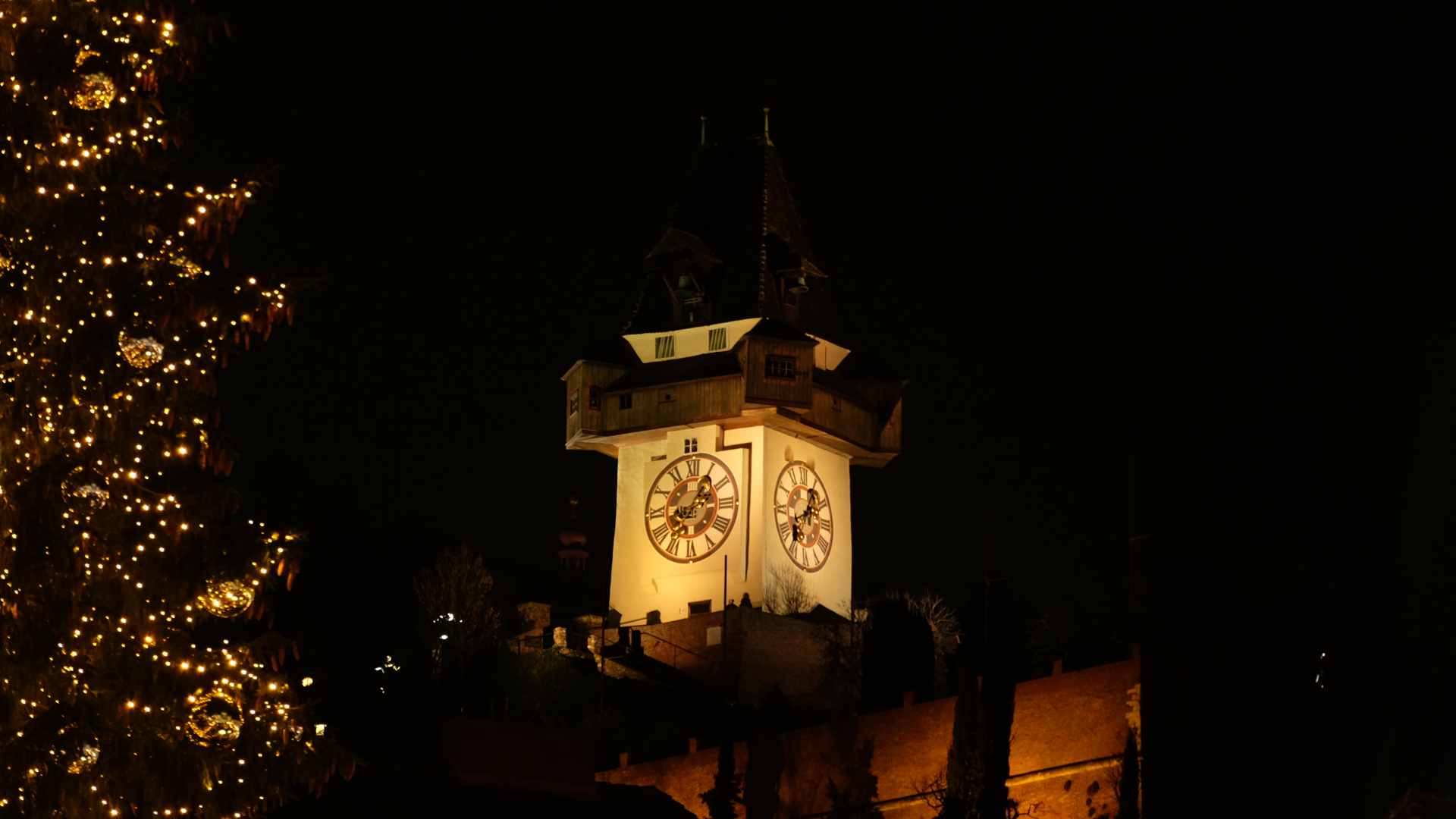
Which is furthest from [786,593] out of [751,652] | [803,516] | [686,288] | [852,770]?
[852,770]

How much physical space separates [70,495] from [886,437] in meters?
43.2

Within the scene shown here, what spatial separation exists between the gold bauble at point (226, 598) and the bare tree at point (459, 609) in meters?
35.4

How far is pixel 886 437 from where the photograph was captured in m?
55.9

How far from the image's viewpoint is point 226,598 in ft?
46.0

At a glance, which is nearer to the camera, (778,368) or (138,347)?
(138,347)

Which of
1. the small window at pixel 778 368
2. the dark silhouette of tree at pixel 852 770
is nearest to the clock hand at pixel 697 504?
the small window at pixel 778 368

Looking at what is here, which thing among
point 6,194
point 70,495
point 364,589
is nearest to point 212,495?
point 70,495

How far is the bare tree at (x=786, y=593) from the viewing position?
169ft

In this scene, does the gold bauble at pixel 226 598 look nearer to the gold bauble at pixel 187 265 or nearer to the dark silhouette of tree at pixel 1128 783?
the gold bauble at pixel 187 265

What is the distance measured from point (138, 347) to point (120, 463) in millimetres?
752

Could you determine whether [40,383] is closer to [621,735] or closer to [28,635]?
[28,635]

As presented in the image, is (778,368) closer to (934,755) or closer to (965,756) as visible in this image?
(934,755)

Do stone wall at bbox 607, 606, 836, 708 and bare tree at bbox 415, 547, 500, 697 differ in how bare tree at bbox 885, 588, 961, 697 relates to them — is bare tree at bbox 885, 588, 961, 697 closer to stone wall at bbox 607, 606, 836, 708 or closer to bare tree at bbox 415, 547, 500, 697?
stone wall at bbox 607, 606, 836, 708

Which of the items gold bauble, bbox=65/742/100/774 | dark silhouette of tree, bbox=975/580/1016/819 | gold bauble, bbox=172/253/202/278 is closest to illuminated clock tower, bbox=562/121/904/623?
dark silhouette of tree, bbox=975/580/1016/819
